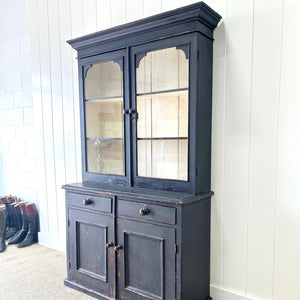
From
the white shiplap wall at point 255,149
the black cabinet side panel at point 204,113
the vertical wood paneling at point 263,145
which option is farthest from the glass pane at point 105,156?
the vertical wood paneling at point 263,145

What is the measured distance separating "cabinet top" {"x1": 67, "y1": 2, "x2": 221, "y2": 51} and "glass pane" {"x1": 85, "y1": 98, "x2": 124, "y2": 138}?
45cm

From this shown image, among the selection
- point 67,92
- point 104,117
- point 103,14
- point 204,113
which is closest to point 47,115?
point 67,92

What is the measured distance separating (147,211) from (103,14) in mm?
1809

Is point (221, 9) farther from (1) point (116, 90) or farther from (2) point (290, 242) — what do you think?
(2) point (290, 242)

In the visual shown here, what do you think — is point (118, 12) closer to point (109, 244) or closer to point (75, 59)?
point (75, 59)

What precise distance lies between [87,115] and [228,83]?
1156 millimetres

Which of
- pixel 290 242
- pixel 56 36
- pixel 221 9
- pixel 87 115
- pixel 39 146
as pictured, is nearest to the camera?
pixel 290 242

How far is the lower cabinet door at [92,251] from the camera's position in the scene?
1.93 m

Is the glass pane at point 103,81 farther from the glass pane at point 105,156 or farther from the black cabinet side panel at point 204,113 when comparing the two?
the black cabinet side panel at point 204,113

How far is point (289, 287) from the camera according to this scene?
1.66 metres

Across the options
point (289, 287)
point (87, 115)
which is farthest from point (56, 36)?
point (289, 287)

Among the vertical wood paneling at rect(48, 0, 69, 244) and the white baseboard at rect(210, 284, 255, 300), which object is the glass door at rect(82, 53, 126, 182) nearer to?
the vertical wood paneling at rect(48, 0, 69, 244)

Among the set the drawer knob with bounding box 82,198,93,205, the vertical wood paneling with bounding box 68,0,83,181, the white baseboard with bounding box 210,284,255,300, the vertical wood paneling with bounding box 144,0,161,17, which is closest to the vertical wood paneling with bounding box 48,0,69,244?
the vertical wood paneling with bounding box 68,0,83,181

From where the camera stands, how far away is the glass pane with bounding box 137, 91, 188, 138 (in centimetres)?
177
